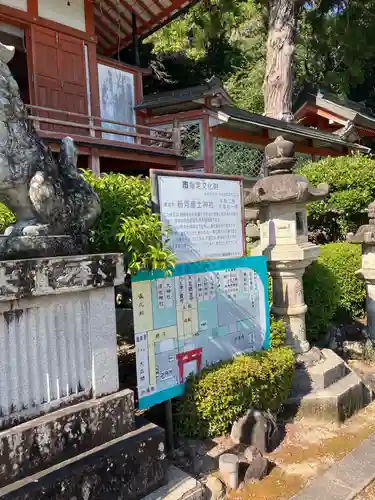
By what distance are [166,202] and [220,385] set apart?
1521mm

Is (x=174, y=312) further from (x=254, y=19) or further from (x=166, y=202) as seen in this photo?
(x=254, y=19)

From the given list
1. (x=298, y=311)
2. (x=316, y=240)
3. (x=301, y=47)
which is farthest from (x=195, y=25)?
(x=298, y=311)

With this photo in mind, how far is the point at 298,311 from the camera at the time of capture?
4898 mm

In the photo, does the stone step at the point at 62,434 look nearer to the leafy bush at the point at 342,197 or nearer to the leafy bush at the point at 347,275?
the leafy bush at the point at 347,275

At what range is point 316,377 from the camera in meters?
4.54

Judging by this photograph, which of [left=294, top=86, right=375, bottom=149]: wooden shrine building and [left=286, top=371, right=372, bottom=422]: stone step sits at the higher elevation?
[left=294, top=86, right=375, bottom=149]: wooden shrine building

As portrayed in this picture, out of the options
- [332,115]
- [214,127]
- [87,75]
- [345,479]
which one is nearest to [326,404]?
[345,479]

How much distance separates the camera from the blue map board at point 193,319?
10.8ft

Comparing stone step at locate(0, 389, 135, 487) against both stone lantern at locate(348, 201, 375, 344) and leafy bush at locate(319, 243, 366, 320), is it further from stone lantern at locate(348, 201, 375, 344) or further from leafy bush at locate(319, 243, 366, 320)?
leafy bush at locate(319, 243, 366, 320)

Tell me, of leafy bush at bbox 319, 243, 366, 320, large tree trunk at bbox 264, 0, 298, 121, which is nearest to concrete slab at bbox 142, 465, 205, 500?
leafy bush at bbox 319, 243, 366, 320

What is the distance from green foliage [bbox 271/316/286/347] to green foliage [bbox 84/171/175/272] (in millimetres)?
1736

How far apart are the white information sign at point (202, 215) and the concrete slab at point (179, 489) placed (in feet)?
5.17

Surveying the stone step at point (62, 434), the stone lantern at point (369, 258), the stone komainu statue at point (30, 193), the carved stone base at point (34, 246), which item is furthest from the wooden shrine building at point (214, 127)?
the stone step at point (62, 434)

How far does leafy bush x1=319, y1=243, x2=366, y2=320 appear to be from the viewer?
24.5 ft
